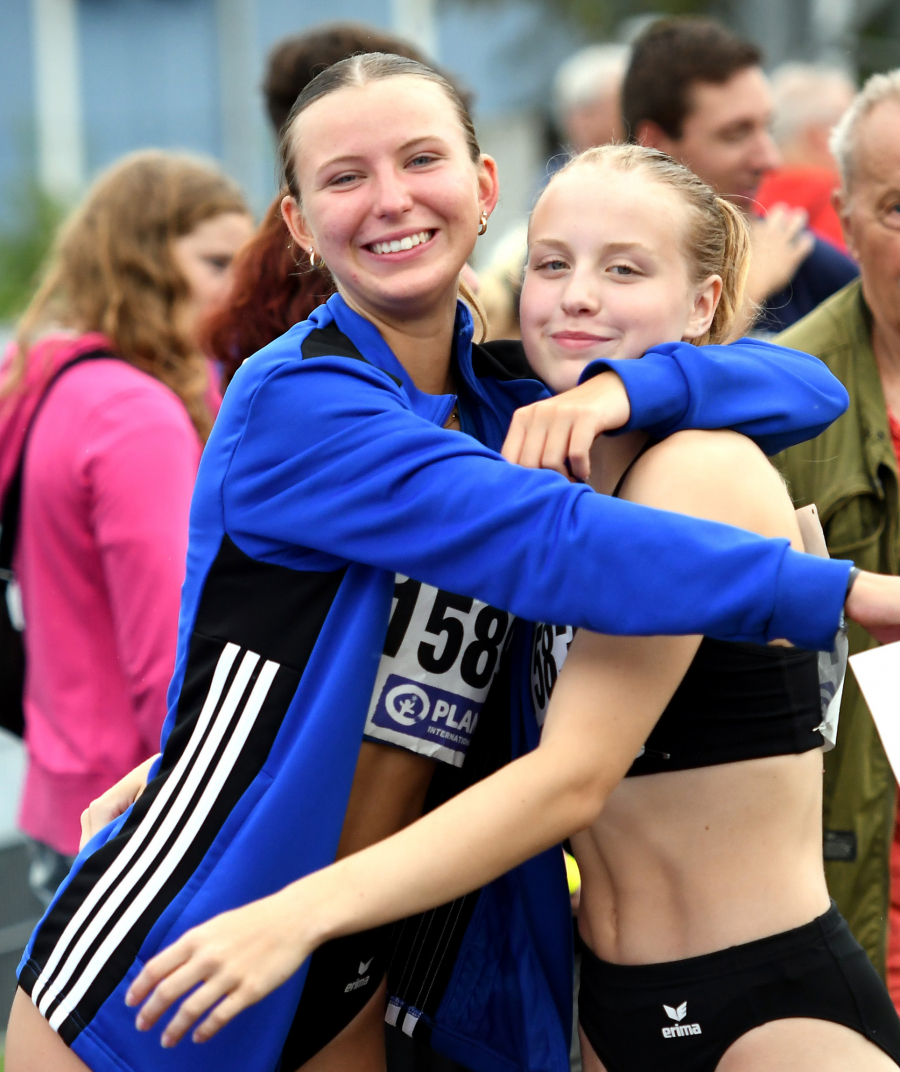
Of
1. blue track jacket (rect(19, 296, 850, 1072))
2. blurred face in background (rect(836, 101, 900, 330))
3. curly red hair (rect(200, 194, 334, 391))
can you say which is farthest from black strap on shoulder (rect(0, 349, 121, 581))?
blurred face in background (rect(836, 101, 900, 330))

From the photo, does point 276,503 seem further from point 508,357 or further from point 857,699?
point 857,699

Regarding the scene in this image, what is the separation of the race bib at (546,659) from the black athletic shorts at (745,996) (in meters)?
0.38

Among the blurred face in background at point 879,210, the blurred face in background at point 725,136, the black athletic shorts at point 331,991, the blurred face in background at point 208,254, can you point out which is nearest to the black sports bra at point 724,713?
the black athletic shorts at point 331,991

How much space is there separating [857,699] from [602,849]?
956 millimetres

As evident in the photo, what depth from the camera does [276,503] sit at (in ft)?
5.74

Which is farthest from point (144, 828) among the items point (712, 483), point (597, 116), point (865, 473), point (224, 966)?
point (597, 116)

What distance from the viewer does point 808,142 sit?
6172mm

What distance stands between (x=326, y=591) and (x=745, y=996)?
733 millimetres

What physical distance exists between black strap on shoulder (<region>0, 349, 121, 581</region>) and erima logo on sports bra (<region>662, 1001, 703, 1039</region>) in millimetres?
2046

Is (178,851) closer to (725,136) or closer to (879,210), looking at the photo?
(879,210)

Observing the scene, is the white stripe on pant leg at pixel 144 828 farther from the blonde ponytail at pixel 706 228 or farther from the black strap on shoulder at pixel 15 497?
the black strap on shoulder at pixel 15 497

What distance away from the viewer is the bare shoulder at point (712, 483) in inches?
69.7

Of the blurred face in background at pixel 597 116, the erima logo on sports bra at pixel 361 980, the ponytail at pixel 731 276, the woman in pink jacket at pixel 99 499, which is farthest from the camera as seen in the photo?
the blurred face in background at pixel 597 116

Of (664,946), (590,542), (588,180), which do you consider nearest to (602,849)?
(664,946)
